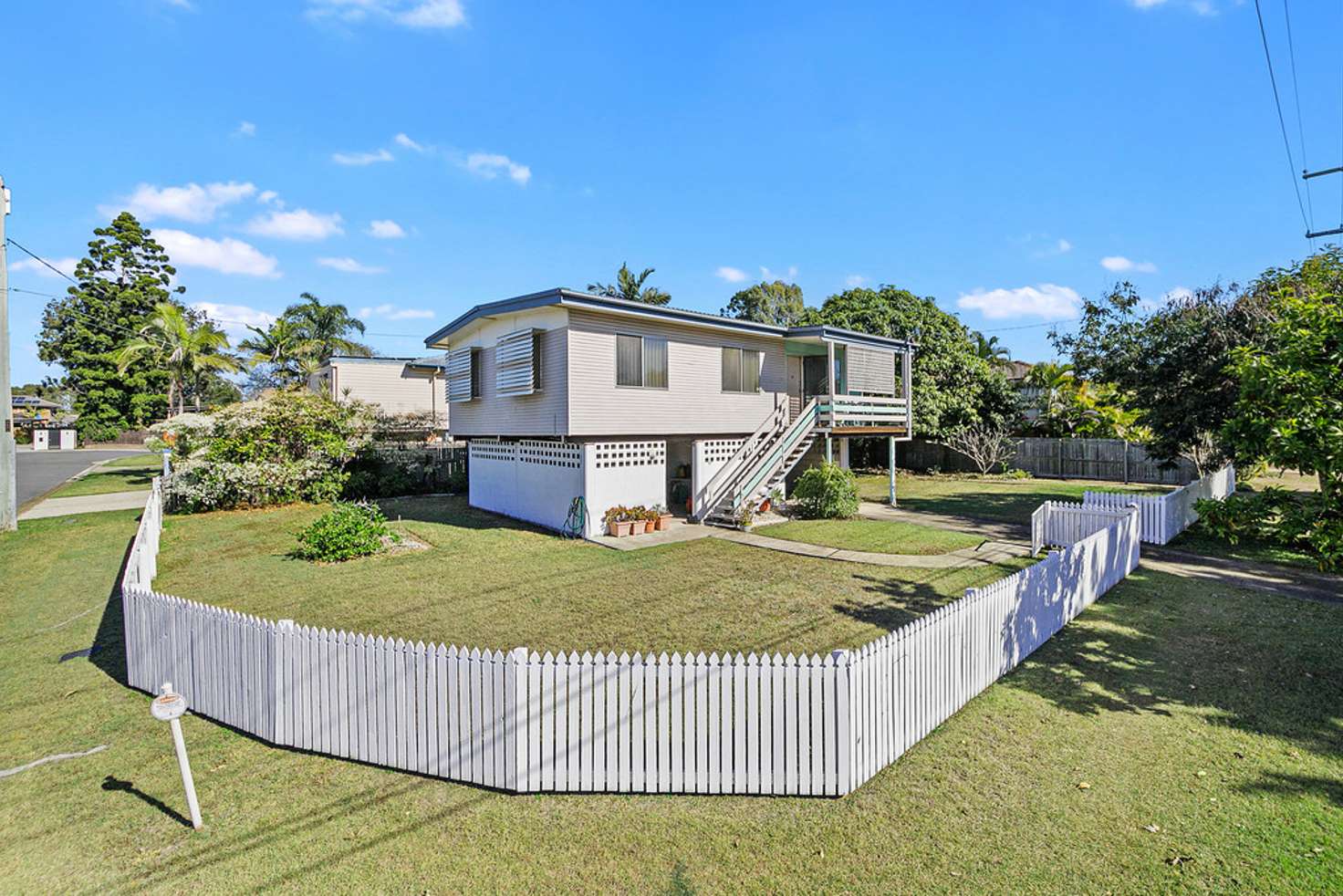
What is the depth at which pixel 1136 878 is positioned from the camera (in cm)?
396

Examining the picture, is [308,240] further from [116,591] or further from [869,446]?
[869,446]

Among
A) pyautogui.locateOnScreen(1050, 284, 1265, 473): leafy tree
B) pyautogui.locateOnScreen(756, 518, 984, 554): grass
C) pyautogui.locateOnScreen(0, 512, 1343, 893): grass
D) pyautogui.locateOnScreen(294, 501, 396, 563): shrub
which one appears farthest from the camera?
pyautogui.locateOnScreen(1050, 284, 1265, 473): leafy tree

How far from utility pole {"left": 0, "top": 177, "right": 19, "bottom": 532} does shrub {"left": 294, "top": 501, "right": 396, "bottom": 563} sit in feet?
32.2

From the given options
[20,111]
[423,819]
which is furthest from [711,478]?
[20,111]

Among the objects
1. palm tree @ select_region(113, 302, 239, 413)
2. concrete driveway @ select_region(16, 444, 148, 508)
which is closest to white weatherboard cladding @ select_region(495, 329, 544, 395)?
concrete driveway @ select_region(16, 444, 148, 508)

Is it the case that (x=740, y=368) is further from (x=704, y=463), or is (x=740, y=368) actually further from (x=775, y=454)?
(x=704, y=463)

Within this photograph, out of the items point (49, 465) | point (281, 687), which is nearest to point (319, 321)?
point (49, 465)

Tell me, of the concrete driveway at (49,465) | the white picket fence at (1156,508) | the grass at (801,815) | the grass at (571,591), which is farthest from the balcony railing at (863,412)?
the concrete driveway at (49,465)

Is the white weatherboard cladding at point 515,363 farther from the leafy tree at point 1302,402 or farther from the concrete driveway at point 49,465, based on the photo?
the concrete driveway at point 49,465

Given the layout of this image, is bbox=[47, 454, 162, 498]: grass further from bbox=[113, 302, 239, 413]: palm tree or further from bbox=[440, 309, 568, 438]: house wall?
bbox=[440, 309, 568, 438]: house wall

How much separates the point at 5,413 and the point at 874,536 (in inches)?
906

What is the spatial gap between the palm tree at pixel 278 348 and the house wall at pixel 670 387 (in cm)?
2887

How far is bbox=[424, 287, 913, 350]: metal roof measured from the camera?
14648 mm

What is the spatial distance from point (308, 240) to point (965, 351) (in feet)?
111
